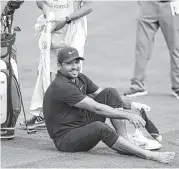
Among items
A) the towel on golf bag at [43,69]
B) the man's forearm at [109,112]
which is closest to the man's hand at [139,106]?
the man's forearm at [109,112]

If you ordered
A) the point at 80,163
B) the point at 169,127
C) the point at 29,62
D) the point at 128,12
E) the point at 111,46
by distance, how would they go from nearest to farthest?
the point at 80,163 → the point at 169,127 → the point at 29,62 → the point at 111,46 → the point at 128,12

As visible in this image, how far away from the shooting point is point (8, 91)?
8250 mm

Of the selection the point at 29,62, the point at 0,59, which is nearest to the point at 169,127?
the point at 0,59

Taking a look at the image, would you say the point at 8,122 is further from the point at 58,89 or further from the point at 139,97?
the point at 139,97

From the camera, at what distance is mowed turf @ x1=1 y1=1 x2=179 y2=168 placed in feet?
23.7

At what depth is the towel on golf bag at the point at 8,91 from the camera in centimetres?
823

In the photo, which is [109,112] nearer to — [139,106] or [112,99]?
[112,99]

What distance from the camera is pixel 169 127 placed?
29.1ft

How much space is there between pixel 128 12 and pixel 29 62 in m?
3.64

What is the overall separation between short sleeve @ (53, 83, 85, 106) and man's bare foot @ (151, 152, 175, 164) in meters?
0.86

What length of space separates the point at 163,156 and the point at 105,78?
17.5 ft

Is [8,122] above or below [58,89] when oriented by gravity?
below

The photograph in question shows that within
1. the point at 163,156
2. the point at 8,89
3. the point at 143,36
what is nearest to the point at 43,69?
the point at 8,89

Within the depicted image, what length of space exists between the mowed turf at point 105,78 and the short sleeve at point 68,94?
0.49 meters
